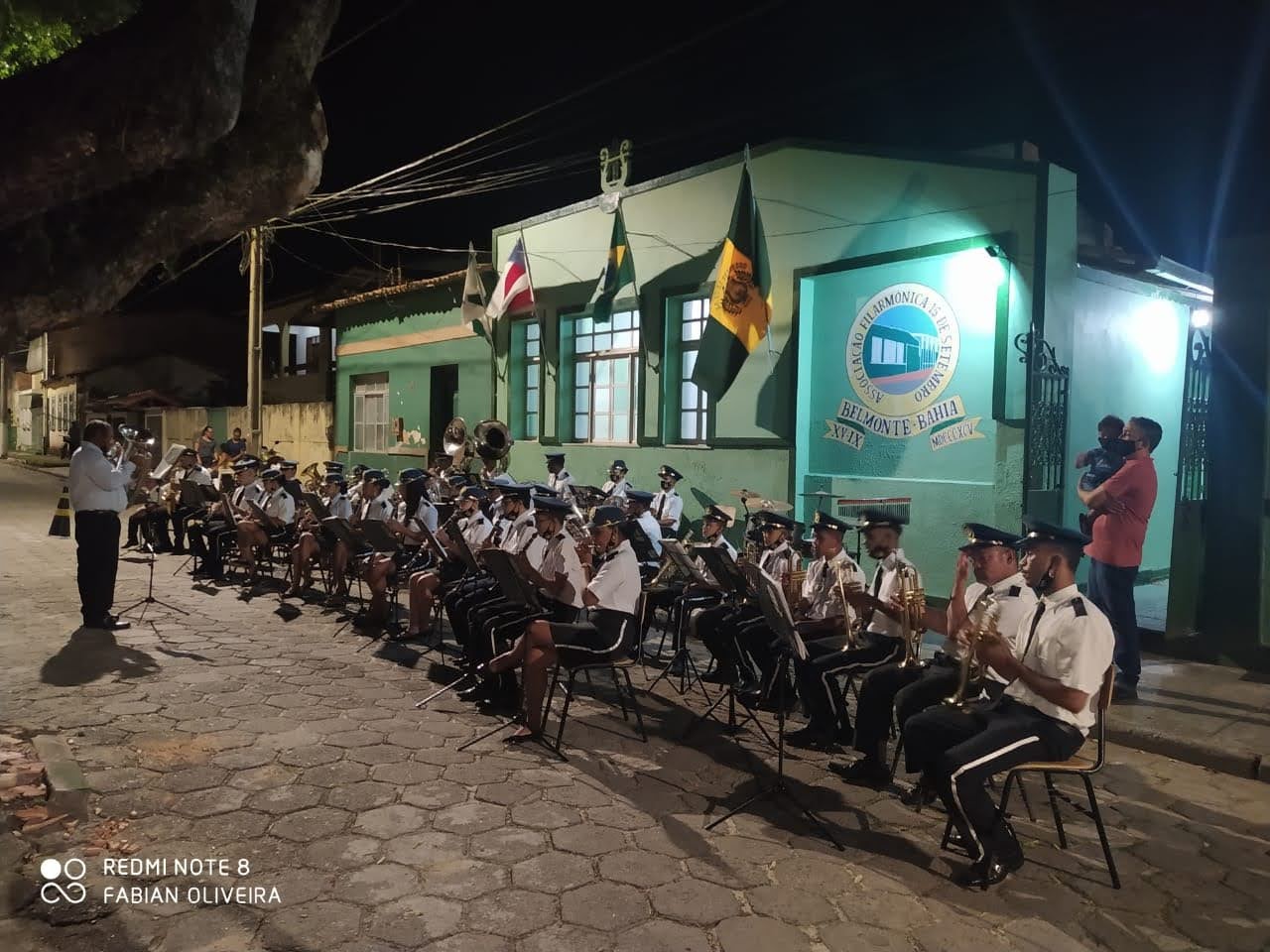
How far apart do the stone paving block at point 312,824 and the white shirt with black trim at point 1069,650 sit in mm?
3629

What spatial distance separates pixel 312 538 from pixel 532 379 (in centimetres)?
681

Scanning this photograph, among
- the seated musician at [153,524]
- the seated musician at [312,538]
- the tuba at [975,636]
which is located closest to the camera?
the tuba at [975,636]

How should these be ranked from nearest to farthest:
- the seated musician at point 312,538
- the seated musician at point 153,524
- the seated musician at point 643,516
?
1. the seated musician at point 643,516
2. the seated musician at point 312,538
3. the seated musician at point 153,524

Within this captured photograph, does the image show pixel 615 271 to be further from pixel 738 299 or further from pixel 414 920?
pixel 414 920

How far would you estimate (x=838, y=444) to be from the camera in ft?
37.3

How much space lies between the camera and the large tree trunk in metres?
3.80

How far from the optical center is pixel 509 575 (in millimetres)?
6066

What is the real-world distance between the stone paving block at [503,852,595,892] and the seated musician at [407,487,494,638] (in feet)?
15.0

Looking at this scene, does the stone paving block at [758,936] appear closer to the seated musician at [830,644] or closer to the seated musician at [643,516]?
the seated musician at [830,644]

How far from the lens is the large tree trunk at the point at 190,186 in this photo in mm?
3805

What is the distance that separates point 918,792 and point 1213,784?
234cm

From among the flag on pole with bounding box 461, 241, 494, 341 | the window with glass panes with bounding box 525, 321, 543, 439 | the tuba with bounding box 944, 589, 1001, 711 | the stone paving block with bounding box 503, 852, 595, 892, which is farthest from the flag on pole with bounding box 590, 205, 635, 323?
the stone paving block with bounding box 503, 852, 595, 892

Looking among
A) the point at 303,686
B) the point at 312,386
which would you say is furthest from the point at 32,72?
the point at 312,386

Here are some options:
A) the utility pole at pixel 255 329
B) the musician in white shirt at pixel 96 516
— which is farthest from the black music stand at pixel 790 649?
the utility pole at pixel 255 329
